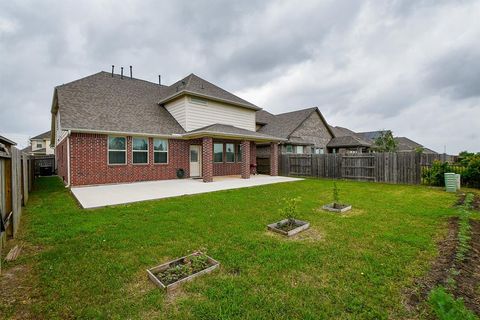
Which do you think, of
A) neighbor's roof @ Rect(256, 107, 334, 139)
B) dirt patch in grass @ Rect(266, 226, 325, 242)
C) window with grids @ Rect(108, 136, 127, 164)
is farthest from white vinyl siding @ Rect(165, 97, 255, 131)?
dirt patch in grass @ Rect(266, 226, 325, 242)

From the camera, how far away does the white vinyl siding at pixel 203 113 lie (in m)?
15.2

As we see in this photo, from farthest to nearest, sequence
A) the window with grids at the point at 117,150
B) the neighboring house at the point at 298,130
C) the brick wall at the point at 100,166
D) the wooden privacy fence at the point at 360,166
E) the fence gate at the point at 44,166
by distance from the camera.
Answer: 1. the neighboring house at the point at 298,130
2. the fence gate at the point at 44,166
3. the wooden privacy fence at the point at 360,166
4. the window with grids at the point at 117,150
5. the brick wall at the point at 100,166

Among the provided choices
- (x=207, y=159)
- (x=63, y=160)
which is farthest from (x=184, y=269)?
(x=63, y=160)

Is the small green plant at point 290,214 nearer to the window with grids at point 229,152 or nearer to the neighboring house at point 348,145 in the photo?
the window with grids at point 229,152

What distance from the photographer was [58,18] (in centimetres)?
1048

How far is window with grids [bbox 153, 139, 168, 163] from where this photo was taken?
13781mm

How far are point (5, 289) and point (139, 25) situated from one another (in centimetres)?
1304

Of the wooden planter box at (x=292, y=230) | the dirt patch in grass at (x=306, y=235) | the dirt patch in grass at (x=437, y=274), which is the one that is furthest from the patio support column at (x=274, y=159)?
the dirt patch in grass at (x=437, y=274)

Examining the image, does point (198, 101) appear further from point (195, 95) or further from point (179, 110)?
point (179, 110)

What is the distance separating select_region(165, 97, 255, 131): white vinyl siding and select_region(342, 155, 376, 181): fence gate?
8.17 m

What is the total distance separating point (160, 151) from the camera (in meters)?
14.0

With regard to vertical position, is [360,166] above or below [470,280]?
above

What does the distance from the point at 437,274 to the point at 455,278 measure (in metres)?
0.18

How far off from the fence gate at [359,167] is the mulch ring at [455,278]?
10.7 meters
